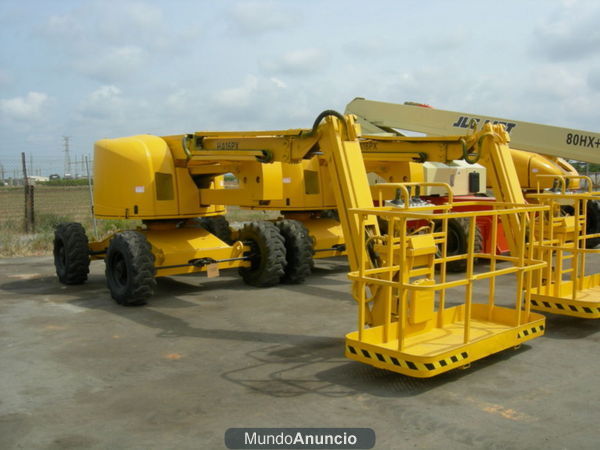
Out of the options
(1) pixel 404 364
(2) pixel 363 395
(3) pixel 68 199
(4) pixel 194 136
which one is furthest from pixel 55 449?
(3) pixel 68 199

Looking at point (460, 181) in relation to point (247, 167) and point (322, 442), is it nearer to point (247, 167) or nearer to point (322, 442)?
point (247, 167)

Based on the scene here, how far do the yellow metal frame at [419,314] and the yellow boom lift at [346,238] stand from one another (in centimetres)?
1

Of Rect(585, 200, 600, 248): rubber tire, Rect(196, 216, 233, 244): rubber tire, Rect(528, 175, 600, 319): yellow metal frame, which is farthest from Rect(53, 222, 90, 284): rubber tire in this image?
Rect(585, 200, 600, 248): rubber tire

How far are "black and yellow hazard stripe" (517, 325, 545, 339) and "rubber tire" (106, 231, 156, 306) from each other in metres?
4.96

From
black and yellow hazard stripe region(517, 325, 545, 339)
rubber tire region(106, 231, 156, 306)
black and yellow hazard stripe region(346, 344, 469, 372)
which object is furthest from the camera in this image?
rubber tire region(106, 231, 156, 306)

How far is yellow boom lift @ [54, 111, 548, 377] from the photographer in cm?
577

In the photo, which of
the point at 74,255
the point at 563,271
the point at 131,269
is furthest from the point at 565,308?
the point at 74,255

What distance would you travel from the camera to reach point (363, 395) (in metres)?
5.31

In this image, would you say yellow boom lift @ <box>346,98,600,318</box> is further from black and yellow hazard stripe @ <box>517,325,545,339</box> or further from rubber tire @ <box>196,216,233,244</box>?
rubber tire @ <box>196,216,233,244</box>

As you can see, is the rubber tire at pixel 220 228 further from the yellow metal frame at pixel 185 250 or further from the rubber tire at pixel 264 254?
the rubber tire at pixel 264 254

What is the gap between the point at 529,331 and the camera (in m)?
6.45

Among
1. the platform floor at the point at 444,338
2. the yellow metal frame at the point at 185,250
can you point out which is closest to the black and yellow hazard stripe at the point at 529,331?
the platform floor at the point at 444,338

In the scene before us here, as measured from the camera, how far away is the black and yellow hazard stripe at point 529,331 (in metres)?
6.33

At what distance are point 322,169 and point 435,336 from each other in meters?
6.04
